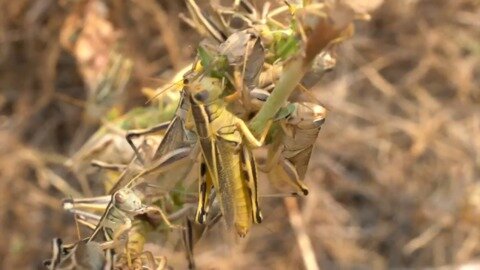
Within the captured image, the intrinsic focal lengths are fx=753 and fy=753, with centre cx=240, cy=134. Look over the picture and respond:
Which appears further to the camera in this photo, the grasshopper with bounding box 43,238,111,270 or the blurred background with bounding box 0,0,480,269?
the blurred background with bounding box 0,0,480,269

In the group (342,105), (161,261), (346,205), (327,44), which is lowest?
(346,205)

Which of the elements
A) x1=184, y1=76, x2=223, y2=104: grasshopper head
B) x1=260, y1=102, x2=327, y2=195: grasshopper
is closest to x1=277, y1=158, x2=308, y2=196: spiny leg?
x1=260, y1=102, x2=327, y2=195: grasshopper

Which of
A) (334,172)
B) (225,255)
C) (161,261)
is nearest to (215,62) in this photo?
(161,261)

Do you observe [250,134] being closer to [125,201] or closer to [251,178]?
[251,178]

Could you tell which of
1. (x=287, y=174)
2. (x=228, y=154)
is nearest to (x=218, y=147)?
(x=228, y=154)

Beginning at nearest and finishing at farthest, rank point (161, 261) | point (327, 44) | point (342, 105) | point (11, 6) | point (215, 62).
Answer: point (327, 44) < point (215, 62) < point (161, 261) < point (11, 6) < point (342, 105)

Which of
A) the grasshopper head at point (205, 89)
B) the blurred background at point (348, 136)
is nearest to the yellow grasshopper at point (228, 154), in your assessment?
the grasshopper head at point (205, 89)

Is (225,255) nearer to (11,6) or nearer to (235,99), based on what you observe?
(11,6)

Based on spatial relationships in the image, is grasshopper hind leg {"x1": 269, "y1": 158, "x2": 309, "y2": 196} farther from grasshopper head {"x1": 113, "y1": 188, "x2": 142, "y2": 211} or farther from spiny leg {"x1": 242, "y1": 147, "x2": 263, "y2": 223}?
grasshopper head {"x1": 113, "y1": 188, "x2": 142, "y2": 211}
